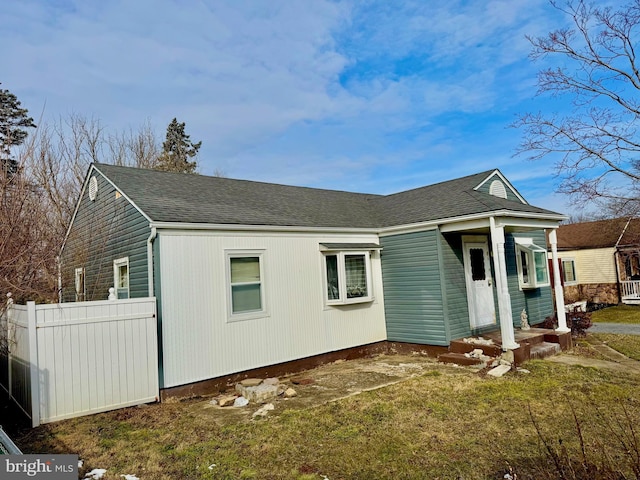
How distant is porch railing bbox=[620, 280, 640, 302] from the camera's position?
19.3 metres

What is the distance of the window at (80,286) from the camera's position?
33.0 ft

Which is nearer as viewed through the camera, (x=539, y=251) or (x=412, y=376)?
(x=412, y=376)

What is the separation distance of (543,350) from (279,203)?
6.99m

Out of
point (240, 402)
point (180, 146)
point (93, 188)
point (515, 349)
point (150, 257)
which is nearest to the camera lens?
point (240, 402)

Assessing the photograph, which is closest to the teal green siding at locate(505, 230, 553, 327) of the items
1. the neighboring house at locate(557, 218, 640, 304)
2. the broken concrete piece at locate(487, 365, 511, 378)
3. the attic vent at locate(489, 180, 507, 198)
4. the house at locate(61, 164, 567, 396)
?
the house at locate(61, 164, 567, 396)

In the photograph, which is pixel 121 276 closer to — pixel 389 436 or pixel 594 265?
pixel 389 436

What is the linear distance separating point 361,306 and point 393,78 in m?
7.90

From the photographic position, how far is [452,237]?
364 inches

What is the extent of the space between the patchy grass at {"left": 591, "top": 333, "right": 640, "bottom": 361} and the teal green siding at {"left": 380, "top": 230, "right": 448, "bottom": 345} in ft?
13.8

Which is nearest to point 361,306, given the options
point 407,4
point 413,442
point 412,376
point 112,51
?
point 412,376

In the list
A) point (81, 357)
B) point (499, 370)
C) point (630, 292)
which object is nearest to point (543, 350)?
point (499, 370)

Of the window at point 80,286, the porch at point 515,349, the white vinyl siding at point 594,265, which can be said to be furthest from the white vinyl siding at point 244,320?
the white vinyl siding at point 594,265

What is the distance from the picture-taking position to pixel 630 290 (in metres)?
19.5

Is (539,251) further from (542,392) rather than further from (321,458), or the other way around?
(321,458)
